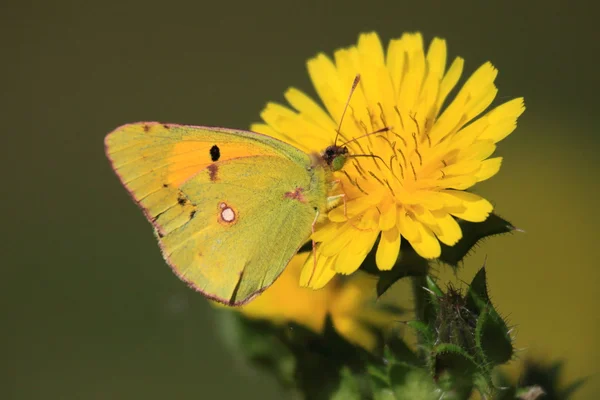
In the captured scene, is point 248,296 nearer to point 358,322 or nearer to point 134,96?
point 358,322

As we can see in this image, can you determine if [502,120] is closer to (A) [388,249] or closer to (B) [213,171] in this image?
(A) [388,249]

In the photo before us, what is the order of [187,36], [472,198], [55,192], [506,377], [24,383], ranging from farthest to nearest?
[187,36] < [55,192] < [24,383] < [506,377] < [472,198]

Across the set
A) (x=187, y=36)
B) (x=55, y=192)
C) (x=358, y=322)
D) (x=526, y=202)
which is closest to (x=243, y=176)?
(x=358, y=322)

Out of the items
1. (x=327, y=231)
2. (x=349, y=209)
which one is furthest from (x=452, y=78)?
(x=327, y=231)

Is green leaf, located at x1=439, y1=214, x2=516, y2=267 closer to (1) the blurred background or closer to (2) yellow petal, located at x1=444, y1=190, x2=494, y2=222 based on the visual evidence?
(2) yellow petal, located at x1=444, y1=190, x2=494, y2=222

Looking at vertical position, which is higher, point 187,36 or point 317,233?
point 187,36
